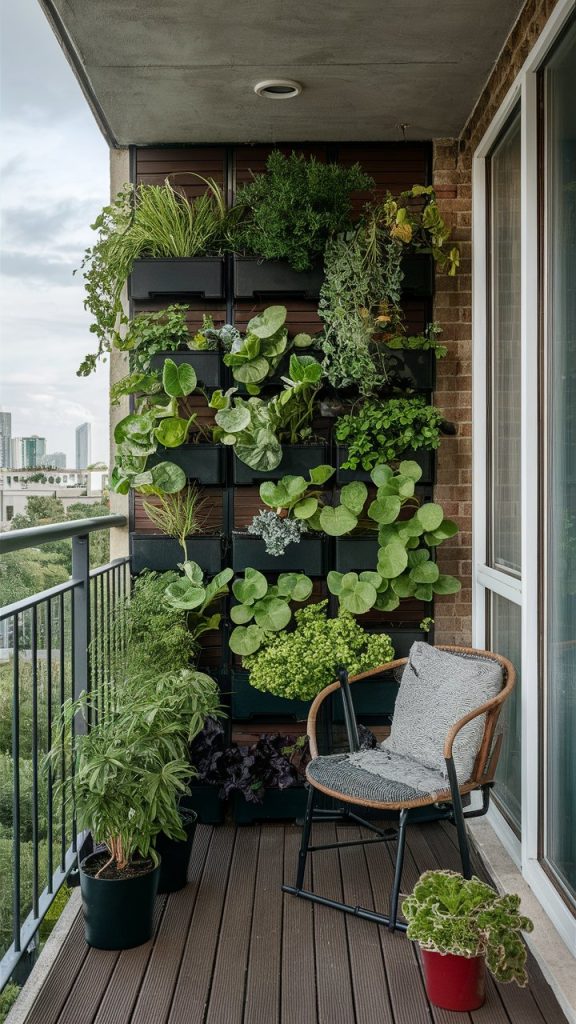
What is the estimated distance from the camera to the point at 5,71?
19.3ft

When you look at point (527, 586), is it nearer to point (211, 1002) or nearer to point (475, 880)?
point (475, 880)

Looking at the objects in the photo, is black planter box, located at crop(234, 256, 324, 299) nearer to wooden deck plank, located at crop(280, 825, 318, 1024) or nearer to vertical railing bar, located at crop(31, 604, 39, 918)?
Result: vertical railing bar, located at crop(31, 604, 39, 918)

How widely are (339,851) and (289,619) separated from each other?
892mm

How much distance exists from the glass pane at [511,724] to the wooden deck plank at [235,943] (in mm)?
952

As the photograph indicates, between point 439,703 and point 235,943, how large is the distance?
3.18 feet

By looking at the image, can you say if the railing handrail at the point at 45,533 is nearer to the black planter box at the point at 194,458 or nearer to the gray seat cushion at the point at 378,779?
the black planter box at the point at 194,458

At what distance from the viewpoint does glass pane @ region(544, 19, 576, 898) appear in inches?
93.7

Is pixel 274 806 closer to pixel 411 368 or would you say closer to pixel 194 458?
pixel 194 458

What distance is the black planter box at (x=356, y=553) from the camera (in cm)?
351

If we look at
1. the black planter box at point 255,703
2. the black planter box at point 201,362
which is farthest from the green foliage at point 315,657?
the black planter box at point 201,362

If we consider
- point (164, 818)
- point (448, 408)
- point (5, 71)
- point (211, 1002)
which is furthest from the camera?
point (5, 71)

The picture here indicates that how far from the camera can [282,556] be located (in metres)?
3.53

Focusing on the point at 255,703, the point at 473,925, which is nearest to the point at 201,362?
the point at 255,703

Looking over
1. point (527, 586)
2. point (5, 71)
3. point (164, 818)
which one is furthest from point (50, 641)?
point (5, 71)
